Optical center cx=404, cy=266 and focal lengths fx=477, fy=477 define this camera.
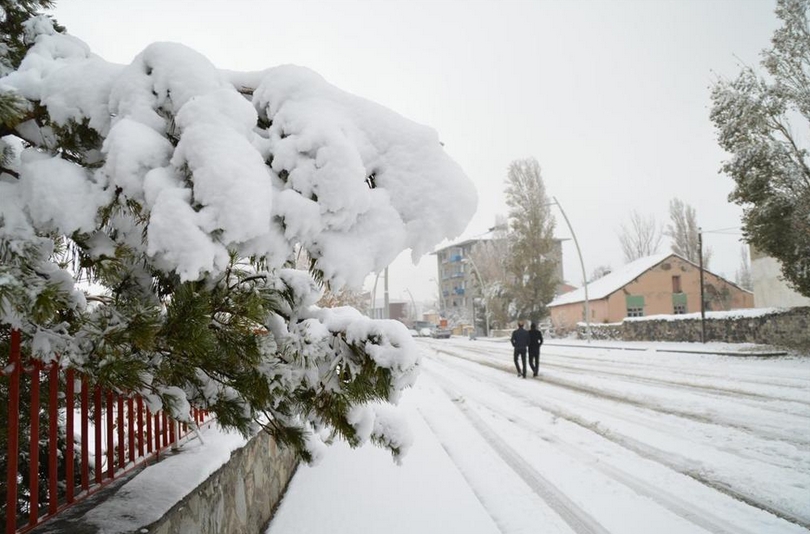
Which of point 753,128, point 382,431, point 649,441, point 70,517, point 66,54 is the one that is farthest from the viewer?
point 753,128

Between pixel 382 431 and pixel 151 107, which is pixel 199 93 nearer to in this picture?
pixel 151 107

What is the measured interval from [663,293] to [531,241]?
39.7 ft

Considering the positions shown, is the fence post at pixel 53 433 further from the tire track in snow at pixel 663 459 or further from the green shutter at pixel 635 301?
the green shutter at pixel 635 301

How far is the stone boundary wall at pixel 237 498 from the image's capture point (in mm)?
2307

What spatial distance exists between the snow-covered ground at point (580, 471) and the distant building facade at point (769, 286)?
21.7 meters

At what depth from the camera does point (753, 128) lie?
1738 cm

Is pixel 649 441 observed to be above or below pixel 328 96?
below

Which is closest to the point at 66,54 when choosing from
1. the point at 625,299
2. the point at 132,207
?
the point at 132,207

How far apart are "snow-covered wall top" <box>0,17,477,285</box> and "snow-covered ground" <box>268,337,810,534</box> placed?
2733mm

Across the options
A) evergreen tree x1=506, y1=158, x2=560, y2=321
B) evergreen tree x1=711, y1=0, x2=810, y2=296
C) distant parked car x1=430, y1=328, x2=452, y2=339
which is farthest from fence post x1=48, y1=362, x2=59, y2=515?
distant parked car x1=430, y1=328, x2=452, y2=339

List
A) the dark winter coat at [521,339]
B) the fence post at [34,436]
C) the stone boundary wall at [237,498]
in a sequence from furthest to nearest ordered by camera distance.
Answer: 1. the dark winter coat at [521,339]
2. the stone boundary wall at [237,498]
3. the fence post at [34,436]

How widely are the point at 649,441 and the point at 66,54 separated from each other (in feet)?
22.3

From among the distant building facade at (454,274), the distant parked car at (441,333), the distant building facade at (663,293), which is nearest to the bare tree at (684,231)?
the distant building facade at (663,293)

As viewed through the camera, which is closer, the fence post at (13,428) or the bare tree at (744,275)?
the fence post at (13,428)
